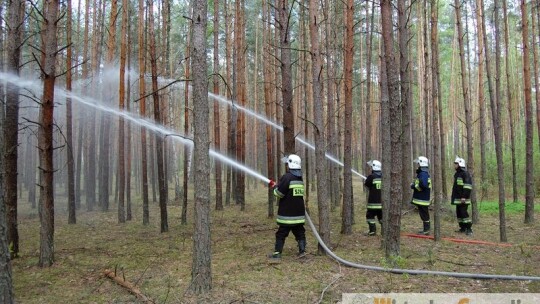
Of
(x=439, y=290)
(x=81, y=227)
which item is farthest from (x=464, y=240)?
(x=81, y=227)

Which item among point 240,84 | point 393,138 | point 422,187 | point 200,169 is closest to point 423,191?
point 422,187

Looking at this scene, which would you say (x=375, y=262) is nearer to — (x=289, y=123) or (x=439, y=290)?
(x=439, y=290)

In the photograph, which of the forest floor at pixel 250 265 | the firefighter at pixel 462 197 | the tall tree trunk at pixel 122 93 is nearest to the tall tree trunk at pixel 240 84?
the forest floor at pixel 250 265

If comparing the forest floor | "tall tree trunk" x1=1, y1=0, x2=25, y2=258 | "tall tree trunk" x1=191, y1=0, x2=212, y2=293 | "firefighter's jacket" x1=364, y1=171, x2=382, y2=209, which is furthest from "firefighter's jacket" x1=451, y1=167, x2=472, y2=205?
"tall tree trunk" x1=1, y1=0, x2=25, y2=258

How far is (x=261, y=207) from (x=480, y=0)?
1110 centimetres

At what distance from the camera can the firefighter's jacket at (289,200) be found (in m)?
7.41

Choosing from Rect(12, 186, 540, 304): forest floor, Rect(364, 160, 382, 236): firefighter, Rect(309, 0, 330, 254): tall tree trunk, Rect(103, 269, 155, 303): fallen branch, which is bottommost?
Rect(12, 186, 540, 304): forest floor

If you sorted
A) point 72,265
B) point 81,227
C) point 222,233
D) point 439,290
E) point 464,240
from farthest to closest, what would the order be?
point 81,227, point 222,233, point 464,240, point 72,265, point 439,290

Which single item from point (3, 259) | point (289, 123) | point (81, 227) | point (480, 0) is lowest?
point (81, 227)

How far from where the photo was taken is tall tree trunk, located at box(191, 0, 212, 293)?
5.56 meters

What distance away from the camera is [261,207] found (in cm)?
1656

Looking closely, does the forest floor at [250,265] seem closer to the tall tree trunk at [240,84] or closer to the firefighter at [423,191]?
the firefighter at [423,191]

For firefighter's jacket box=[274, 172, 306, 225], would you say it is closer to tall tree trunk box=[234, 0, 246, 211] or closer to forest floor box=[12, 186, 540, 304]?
forest floor box=[12, 186, 540, 304]

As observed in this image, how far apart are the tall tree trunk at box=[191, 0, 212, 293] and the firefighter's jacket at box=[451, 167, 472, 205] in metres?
7.51
